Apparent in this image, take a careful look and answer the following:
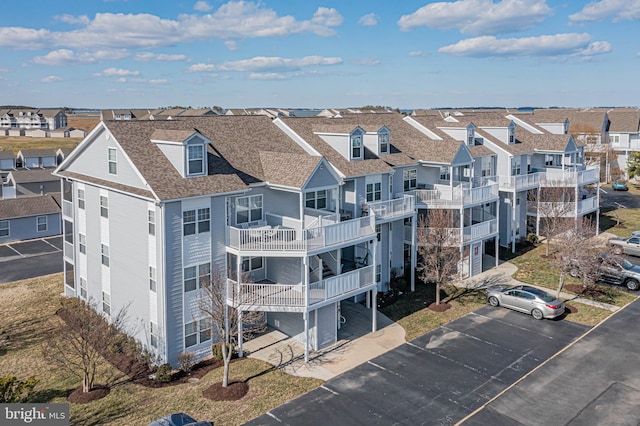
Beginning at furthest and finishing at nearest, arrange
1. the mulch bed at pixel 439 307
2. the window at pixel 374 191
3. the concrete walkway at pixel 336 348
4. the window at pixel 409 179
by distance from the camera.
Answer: the window at pixel 409 179
the window at pixel 374 191
the mulch bed at pixel 439 307
the concrete walkway at pixel 336 348

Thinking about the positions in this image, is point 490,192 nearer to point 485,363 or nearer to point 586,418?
point 485,363

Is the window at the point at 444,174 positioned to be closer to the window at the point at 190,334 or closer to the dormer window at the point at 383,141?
the dormer window at the point at 383,141

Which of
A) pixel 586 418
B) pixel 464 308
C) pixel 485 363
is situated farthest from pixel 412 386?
pixel 464 308

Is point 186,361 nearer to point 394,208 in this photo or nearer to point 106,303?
point 106,303

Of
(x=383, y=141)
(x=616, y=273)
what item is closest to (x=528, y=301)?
(x=616, y=273)

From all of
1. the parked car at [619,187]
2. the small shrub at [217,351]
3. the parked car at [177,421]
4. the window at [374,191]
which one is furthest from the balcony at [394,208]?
the parked car at [619,187]
